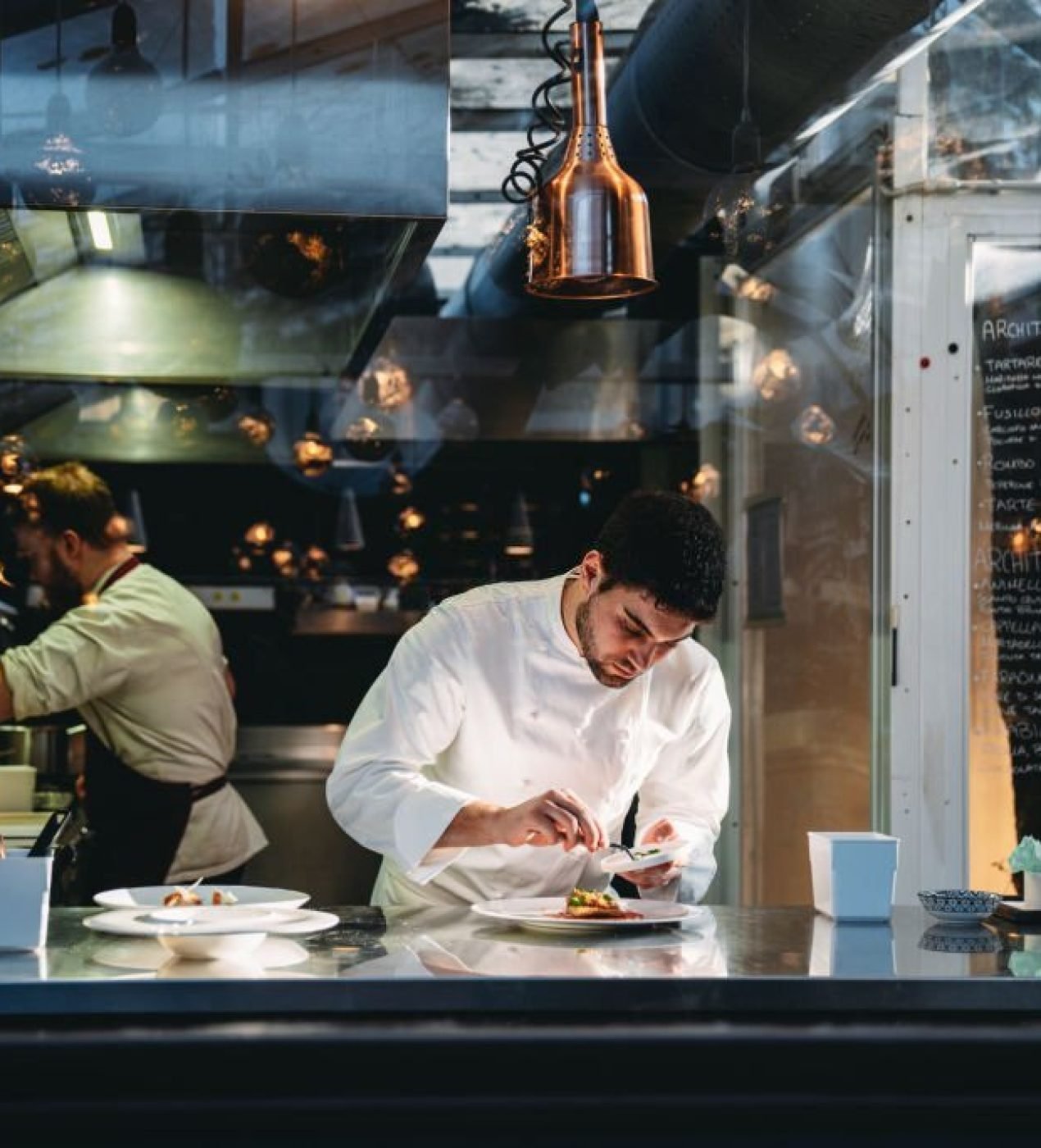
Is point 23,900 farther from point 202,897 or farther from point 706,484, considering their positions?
point 706,484

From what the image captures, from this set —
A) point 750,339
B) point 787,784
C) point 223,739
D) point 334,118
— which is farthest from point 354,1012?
point 750,339

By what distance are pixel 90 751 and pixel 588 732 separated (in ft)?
6.87

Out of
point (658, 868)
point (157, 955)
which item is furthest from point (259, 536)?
point (157, 955)

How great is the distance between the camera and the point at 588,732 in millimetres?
3264

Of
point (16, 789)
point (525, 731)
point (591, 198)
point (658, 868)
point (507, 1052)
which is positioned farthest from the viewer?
point (16, 789)

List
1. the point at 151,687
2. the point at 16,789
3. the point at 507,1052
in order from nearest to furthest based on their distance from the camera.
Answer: the point at 507,1052
the point at 16,789
the point at 151,687

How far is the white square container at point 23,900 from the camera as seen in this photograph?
230cm

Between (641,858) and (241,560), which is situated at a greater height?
(241,560)

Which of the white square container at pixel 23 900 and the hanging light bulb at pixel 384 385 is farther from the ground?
the hanging light bulb at pixel 384 385

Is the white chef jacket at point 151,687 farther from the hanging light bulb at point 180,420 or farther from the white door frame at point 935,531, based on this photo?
the hanging light bulb at point 180,420

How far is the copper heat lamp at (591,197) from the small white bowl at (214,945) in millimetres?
1157

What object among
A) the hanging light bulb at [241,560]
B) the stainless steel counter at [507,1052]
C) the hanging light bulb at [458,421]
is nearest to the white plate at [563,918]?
the stainless steel counter at [507,1052]

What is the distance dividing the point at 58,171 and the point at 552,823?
1.46 meters

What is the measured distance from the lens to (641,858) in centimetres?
276
